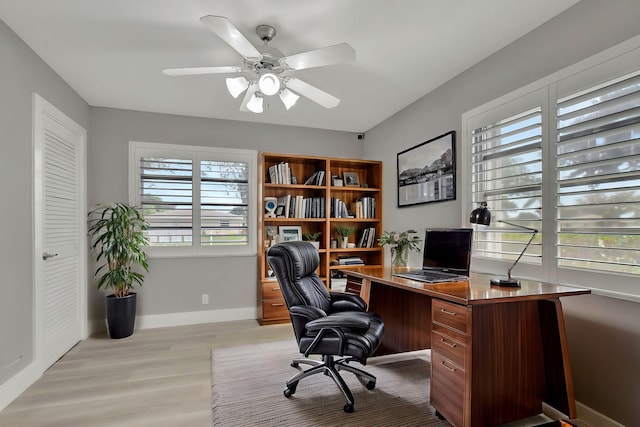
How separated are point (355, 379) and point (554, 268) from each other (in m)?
1.56

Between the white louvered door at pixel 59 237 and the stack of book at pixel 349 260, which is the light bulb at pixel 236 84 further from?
the stack of book at pixel 349 260

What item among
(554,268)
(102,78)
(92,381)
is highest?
(102,78)

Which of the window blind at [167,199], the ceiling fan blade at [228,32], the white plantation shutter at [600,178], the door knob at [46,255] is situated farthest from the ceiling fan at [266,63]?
the door knob at [46,255]

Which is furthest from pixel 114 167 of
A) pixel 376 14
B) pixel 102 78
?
pixel 376 14

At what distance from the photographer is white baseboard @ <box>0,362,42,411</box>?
211 centimetres

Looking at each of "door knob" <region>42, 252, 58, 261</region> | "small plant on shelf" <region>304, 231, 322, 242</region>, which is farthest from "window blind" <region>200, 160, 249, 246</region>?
"door knob" <region>42, 252, 58, 261</region>

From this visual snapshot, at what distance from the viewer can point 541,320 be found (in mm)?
1913

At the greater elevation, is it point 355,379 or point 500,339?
point 500,339

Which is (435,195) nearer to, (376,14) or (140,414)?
(376,14)

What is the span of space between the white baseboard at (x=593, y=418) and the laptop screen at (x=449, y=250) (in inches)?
38.4

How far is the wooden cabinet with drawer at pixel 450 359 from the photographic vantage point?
1.70m

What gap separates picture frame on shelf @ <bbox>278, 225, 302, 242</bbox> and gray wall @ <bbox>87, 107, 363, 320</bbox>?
457 mm

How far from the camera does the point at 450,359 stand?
1.81 m

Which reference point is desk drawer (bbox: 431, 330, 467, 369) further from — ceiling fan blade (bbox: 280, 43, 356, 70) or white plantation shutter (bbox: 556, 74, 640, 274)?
ceiling fan blade (bbox: 280, 43, 356, 70)
